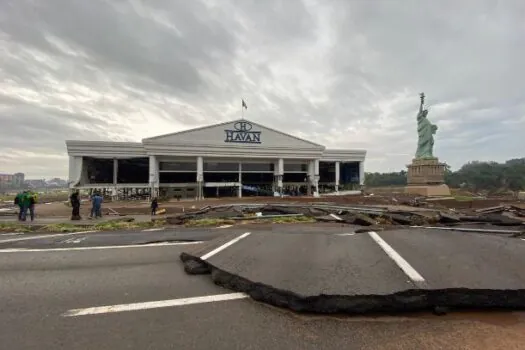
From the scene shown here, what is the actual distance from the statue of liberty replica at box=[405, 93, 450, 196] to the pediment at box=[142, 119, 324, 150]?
15863 mm

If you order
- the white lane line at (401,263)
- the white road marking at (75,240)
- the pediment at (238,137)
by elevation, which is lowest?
the white road marking at (75,240)

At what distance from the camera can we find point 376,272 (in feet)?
16.1

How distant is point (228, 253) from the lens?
6.79 meters

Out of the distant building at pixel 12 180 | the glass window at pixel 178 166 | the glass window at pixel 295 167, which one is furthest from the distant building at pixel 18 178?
the glass window at pixel 295 167

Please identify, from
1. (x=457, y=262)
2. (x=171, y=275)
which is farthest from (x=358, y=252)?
(x=171, y=275)

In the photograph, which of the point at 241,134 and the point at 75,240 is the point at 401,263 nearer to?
the point at 75,240

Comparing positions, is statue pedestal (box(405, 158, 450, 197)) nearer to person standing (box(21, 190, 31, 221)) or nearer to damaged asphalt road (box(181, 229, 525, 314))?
damaged asphalt road (box(181, 229, 525, 314))

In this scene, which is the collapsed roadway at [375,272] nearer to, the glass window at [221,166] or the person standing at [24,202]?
the person standing at [24,202]

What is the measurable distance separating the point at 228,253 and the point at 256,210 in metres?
15.6

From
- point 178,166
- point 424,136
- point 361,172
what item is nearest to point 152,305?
point 178,166

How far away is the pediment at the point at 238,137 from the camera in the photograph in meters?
52.9

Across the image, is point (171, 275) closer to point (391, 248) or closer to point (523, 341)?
point (391, 248)

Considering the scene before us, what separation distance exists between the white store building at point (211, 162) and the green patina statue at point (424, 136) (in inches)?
433

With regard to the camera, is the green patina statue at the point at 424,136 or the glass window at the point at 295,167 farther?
the glass window at the point at 295,167
